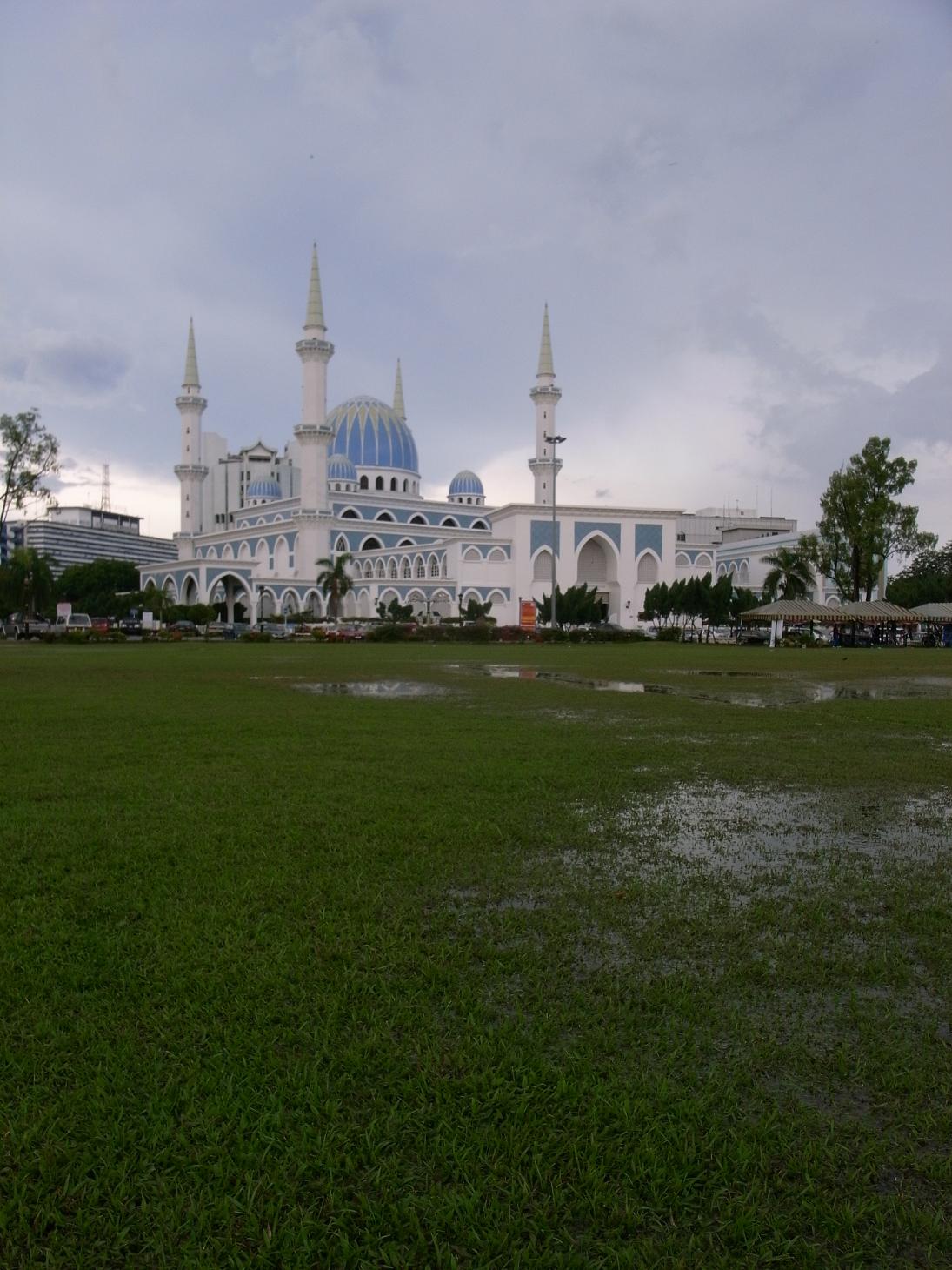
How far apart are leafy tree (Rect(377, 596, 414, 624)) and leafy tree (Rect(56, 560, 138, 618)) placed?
2885 cm

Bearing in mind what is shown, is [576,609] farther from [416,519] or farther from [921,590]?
[416,519]

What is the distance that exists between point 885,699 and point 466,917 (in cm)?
1229

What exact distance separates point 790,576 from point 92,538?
135 m

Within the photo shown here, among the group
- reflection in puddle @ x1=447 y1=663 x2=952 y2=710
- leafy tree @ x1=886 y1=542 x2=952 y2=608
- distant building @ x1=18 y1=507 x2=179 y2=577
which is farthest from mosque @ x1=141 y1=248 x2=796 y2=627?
distant building @ x1=18 y1=507 x2=179 y2=577

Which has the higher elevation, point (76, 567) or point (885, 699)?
point (76, 567)

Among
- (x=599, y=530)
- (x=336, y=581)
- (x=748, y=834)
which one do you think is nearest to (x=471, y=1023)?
(x=748, y=834)

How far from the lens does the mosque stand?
7094 cm

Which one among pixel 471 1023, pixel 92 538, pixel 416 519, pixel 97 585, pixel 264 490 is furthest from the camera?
pixel 92 538

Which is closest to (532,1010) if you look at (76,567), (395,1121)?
(395,1121)

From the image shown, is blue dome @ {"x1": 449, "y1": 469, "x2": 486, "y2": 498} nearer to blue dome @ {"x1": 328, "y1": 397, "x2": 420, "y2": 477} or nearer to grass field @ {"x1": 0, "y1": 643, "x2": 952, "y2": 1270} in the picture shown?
blue dome @ {"x1": 328, "y1": 397, "x2": 420, "y2": 477}

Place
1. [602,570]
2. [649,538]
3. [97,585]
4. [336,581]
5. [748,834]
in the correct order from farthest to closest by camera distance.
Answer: [97,585] → [602,570] → [649,538] → [336,581] → [748,834]

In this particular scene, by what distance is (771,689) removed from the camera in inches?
667

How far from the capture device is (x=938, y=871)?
4727 millimetres

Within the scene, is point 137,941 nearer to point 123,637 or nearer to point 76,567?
point 123,637
